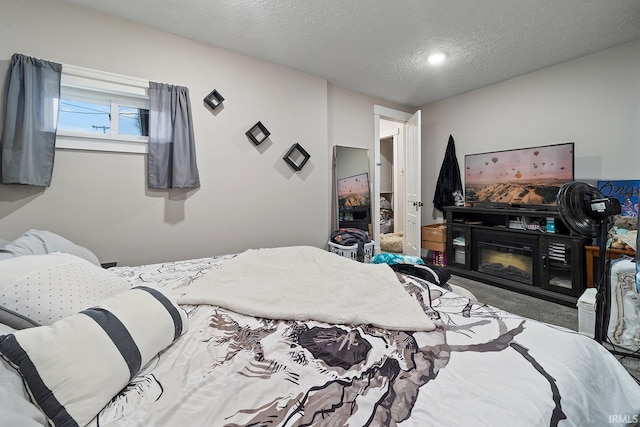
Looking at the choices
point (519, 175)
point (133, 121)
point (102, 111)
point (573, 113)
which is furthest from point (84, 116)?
point (573, 113)

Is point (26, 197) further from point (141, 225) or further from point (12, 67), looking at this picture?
point (12, 67)

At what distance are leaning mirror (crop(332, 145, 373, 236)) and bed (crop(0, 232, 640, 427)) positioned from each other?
2337 millimetres

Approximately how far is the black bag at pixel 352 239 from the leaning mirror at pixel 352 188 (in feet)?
0.70

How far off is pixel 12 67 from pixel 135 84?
2.25 feet

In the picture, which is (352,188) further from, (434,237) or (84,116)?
(84,116)

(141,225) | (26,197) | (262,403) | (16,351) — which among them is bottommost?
(262,403)

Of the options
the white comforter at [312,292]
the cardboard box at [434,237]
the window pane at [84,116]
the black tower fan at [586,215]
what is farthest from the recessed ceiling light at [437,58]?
the window pane at [84,116]

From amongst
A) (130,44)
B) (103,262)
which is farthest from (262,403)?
(130,44)

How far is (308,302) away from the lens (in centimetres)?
121

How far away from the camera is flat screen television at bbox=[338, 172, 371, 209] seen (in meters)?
3.54

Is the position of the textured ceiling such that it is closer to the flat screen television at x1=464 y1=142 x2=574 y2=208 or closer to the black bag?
the flat screen television at x1=464 y1=142 x2=574 y2=208

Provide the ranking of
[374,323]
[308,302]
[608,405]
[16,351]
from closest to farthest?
[16,351] < [608,405] < [374,323] < [308,302]

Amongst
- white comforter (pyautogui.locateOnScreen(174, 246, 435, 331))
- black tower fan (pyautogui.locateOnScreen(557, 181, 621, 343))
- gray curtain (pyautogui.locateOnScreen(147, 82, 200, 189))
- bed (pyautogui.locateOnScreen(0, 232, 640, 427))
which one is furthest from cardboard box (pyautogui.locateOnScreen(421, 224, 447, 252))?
gray curtain (pyautogui.locateOnScreen(147, 82, 200, 189))

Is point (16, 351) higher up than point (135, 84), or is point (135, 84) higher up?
point (135, 84)
